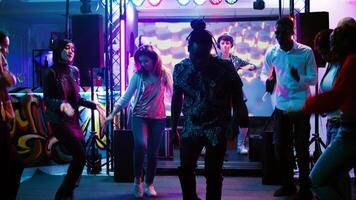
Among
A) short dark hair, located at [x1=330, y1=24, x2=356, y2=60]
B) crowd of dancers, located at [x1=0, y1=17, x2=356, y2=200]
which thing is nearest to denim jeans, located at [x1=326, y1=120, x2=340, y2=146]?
crowd of dancers, located at [x1=0, y1=17, x2=356, y2=200]

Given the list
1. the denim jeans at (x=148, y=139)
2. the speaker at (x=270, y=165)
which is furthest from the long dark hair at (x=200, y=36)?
the speaker at (x=270, y=165)

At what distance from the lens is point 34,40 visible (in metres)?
16.4

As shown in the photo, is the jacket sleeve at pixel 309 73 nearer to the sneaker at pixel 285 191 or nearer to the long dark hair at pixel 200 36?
the sneaker at pixel 285 191

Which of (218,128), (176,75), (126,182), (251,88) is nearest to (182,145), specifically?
(218,128)

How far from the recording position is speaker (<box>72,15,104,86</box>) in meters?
6.09

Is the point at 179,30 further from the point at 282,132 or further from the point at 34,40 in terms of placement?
the point at 34,40

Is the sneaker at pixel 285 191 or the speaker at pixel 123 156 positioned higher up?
the speaker at pixel 123 156

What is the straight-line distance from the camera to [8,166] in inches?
135

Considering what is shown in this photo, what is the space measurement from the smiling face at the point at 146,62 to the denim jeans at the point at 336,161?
2.32 m

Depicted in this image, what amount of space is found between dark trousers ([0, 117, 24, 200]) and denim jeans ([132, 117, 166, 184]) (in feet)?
5.34

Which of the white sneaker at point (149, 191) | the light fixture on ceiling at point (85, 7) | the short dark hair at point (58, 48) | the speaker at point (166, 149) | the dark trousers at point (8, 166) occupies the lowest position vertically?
the white sneaker at point (149, 191)

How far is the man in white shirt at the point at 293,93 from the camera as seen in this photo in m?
4.65

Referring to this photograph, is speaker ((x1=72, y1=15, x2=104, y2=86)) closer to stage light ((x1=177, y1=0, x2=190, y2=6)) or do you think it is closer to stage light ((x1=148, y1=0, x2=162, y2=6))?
stage light ((x1=148, y1=0, x2=162, y2=6))

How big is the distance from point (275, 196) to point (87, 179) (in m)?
2.53
